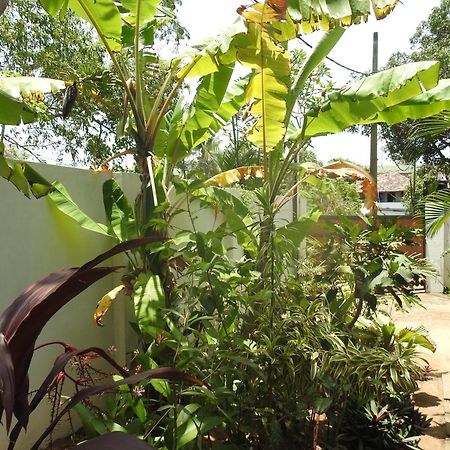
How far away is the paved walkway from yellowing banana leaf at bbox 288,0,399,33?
2774mm

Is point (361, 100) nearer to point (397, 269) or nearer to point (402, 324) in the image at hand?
point (397, 269)

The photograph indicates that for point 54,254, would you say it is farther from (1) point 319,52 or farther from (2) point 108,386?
(1) point 319,52

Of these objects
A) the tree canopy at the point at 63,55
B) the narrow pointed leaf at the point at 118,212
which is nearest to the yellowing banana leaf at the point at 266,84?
the narrow pointed leaf at the point at 118,212

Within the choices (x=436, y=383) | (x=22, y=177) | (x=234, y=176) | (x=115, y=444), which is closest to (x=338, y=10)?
(x=22, y=177)

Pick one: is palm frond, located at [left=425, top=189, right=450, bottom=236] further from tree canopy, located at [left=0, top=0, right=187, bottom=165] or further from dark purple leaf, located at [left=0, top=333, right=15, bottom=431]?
tree canopy, located at [left=0, top=0, right=187, bottom=165]

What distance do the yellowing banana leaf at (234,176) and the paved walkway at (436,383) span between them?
8.07ft

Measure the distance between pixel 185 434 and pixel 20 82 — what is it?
→ 243 cm

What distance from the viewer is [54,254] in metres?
3.37

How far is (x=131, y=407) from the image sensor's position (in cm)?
278

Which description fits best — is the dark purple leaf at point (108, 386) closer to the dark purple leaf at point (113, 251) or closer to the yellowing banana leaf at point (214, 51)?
the dark purple leaf at point (113, 251)

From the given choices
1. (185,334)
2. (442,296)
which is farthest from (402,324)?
(185,334)

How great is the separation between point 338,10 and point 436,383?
11.9ft

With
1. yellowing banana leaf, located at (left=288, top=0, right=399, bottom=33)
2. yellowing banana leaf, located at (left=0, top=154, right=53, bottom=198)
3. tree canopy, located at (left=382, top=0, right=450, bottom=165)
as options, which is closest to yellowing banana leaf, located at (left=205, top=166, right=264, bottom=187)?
yellowing banana leaf, located at (left=288, top=0, right=399, bottom=33)

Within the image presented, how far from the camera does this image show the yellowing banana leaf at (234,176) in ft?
15.1
